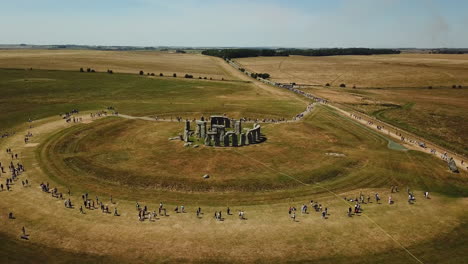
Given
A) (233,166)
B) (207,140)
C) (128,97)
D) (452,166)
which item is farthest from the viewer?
(128,97)

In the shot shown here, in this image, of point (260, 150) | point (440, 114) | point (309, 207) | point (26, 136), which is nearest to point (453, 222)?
point (309, 207)

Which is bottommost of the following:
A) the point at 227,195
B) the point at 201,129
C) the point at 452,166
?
the point at 227,195

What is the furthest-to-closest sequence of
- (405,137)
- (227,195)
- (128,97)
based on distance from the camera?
(128,97) → (405,137) → (227,195)

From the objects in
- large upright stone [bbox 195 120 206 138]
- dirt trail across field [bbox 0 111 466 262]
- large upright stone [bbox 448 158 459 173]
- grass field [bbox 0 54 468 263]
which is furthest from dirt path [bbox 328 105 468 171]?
large upright stone [bbox 195 120 206 138]

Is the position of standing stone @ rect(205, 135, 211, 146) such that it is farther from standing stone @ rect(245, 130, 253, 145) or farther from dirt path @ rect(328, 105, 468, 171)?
dirt path @ rect(328, 105, 468, 171)

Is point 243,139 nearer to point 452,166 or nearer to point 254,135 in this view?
point 254,135

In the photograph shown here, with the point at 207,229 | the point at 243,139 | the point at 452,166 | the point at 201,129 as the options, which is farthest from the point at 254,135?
the point at 452,166

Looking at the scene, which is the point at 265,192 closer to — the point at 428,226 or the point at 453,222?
the point at 428,226

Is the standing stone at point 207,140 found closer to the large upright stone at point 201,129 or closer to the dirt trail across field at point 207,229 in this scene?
the large upright stone at point 201,129
